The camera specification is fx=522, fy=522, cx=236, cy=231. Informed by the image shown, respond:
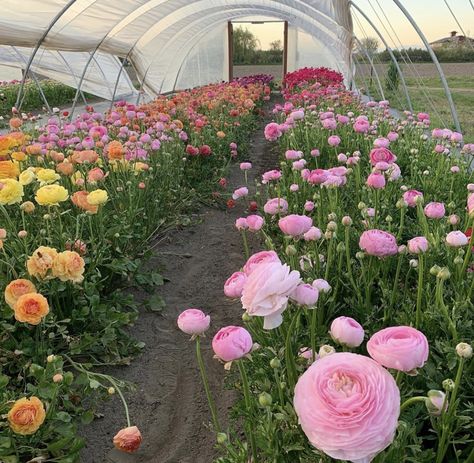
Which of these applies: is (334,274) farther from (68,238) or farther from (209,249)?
(209,249)

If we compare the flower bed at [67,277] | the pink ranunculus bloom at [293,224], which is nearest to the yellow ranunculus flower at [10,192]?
the flower bed at [67,277]

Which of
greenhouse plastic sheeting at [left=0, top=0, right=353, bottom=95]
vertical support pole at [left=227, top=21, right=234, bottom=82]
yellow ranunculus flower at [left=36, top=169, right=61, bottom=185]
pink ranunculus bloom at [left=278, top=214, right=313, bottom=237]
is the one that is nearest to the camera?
pink ranunculus bloom at [left=278, top=214, right=313, bottom=237]

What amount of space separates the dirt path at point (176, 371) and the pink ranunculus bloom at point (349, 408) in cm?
122

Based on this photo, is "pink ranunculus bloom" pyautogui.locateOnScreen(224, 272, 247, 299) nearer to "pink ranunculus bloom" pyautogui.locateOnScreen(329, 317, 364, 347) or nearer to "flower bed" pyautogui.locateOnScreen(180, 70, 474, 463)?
"flower bed" pyautogui.locateOnScreen(180, 70, 474, 463)

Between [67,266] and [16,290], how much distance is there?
0.63 ft

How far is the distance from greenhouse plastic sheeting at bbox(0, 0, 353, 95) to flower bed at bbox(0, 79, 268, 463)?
2018 mm

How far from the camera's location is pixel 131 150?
11.5 feet

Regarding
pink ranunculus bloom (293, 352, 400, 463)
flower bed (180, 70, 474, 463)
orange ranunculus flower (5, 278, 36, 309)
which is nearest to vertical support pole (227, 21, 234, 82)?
flower bed (180, 70, 474, 463)

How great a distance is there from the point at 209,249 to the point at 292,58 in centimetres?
1717

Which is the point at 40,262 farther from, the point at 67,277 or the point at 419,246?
the point at 419,246

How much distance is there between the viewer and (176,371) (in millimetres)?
2389

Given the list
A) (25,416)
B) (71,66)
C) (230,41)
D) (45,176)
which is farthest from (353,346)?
(230,41)

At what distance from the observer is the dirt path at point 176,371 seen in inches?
74.8

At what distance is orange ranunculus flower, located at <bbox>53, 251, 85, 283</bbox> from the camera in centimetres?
183
